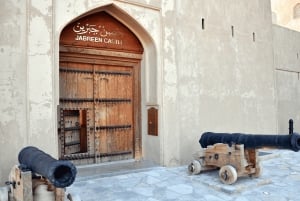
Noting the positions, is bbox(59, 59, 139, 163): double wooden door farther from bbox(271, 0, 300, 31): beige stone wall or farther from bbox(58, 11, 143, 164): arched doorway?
bbox(271, 0, 300, 31): beige stone wall

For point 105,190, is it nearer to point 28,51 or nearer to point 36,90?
point 36,90

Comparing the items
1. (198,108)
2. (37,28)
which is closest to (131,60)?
(198,108)

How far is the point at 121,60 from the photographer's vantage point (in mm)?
6145

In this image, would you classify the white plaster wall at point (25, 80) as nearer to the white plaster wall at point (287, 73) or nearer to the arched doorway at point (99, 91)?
the arched doorway at point (99, 91)

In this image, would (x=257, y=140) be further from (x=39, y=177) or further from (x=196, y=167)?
(x=39, y=177)

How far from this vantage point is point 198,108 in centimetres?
653

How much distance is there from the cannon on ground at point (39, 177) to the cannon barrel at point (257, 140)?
298 centimetres

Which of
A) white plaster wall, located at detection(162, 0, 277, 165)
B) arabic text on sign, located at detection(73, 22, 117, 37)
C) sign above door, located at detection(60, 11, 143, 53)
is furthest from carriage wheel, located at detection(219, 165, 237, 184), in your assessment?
arabic text on sign, located at detection(73, 22, 117, 37)

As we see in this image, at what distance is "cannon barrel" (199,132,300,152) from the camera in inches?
166

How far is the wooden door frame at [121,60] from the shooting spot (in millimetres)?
5520

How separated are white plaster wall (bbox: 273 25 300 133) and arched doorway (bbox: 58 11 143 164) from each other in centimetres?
513

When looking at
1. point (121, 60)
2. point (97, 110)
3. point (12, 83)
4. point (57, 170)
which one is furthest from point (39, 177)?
point (121, 60)

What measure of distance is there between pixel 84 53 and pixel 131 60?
106 centimetres

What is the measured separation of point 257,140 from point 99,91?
3052 mm
